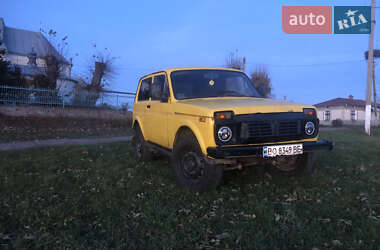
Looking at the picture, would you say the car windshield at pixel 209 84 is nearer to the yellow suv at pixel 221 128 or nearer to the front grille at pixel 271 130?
the yellow suv at pixel 221 128

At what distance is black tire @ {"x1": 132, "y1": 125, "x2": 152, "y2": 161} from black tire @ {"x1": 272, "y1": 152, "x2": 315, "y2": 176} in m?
2.78

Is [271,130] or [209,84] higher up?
[209,84]

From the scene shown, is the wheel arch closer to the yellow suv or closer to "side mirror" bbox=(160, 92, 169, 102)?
the yellow suv

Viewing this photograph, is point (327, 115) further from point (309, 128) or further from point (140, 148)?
point (309, 128)

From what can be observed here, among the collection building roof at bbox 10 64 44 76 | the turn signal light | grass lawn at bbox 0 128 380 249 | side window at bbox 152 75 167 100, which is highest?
building roof at bbox 10 64 44 76

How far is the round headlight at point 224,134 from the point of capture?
3658mm

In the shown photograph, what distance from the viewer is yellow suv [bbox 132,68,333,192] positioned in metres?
3.67

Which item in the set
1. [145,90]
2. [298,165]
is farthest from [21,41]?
[298,165]

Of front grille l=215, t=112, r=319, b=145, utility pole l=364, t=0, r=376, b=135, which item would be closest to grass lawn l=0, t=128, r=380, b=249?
front grille l=215, t=112, r=319, b=145

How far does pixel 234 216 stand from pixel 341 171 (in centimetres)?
314

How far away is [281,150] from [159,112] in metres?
2.39

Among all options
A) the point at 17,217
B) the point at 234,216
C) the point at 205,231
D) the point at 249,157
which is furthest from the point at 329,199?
the point at 17,217

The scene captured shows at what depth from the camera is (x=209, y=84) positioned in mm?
5086

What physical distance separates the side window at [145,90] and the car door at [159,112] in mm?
365
